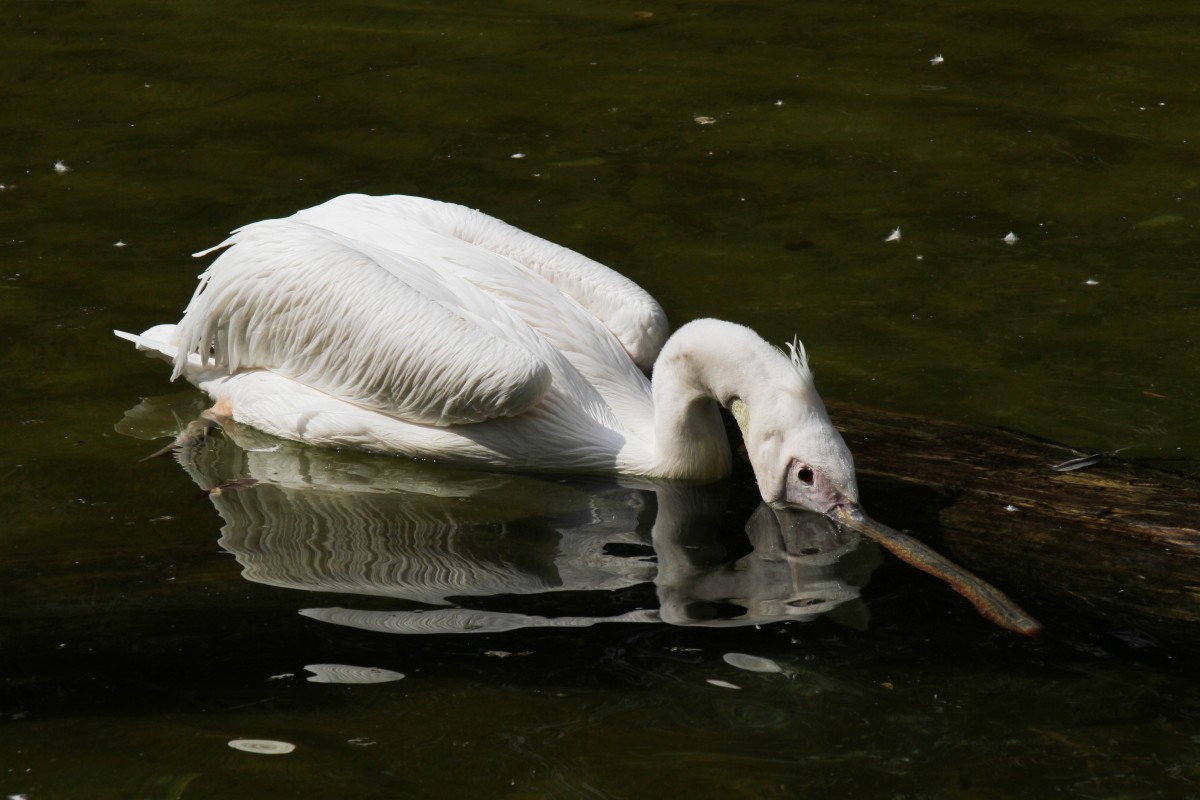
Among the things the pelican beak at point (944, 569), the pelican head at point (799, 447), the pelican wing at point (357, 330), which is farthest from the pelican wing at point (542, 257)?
the pelican beak at point (944, 569)

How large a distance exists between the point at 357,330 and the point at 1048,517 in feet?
7.16

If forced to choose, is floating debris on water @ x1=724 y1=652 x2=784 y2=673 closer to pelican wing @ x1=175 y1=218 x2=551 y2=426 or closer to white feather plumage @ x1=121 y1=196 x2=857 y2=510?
white feather plumage @ x1=121 y1=196 x2=857 y2=510

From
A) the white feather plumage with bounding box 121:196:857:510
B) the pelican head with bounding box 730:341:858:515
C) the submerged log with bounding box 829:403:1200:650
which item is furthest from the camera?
the white feather plumage with bounding box 121:196:857:510

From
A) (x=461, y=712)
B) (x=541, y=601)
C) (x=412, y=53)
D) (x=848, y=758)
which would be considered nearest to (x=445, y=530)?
(x=541, y=601)

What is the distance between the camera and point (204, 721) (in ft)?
11.2

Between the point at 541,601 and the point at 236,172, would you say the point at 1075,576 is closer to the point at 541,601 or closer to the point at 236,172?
the point at 541,601

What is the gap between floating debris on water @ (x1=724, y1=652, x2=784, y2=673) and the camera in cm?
368

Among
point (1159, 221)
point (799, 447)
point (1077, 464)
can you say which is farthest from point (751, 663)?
point (1159, 221)

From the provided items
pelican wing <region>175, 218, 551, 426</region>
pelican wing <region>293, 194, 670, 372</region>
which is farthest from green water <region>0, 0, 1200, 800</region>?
pelican wing <region>293, 194, 670, 372</region>

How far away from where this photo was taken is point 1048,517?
14.0 ft

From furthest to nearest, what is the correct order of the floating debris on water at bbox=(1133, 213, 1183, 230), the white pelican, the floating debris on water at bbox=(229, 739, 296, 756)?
1. the floating debris on water at bbox=(1133, 213, 1183, 230)
2. the white pelican
3. the floating debris on water at bbox=(229, 739, 296, 756)

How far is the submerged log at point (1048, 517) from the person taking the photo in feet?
12.9

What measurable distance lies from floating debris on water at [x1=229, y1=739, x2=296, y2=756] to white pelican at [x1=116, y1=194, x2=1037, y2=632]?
1642 mm

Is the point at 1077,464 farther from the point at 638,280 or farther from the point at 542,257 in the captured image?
the point at 638,280
